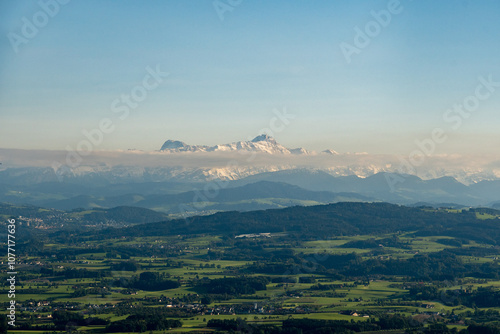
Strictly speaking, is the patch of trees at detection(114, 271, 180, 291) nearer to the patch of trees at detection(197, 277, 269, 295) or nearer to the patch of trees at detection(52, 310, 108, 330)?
the patch of trees at detection(197, 277, 269, 295)

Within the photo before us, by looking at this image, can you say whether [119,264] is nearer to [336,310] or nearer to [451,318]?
[336,310]

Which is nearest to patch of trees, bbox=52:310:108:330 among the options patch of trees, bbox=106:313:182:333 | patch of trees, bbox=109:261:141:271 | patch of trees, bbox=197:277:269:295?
patch of trees, bbox=106:313:182:333

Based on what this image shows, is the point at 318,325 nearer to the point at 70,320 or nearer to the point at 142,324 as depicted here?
the point at 142,324

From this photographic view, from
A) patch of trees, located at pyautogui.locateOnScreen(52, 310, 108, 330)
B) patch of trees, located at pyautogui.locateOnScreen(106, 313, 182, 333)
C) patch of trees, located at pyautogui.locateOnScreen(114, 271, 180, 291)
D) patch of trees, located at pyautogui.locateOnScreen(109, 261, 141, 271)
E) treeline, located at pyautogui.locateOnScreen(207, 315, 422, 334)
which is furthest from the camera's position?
patch of trees, located at pyautogui.locateOnScreen(109, 261, 141, 271)

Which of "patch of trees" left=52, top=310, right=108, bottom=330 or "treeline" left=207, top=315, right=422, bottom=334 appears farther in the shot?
"patch of trees" left=52, top=310, right=108, bottom=330

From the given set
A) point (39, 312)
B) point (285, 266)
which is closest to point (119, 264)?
point (285, 266)

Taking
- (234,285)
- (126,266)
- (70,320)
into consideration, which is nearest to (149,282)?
(234,285)

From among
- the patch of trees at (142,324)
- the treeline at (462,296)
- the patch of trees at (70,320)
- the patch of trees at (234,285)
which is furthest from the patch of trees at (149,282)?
the treeline at (462,296)

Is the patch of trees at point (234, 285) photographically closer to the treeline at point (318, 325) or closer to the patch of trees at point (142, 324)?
the treeline at point (318, 325)

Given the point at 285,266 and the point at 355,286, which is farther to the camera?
the point at 285,266

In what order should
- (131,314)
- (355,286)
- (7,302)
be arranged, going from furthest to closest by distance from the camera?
(355,286) < (7,302) < (131,314)

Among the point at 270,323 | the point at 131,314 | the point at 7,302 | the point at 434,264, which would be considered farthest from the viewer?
the point at 434,264
